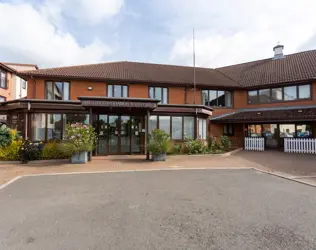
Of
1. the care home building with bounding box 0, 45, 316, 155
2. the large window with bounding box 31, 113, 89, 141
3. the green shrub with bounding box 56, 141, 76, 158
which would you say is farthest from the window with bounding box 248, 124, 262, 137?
the green shrub with bounding box 56, 141, 76, 158

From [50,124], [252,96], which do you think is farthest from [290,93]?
[50,124]

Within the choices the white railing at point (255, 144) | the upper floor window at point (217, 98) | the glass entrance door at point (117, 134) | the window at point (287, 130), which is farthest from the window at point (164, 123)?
the window at point (287, 130)

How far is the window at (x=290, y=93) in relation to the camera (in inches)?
637

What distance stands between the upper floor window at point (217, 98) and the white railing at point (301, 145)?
6.01 metres

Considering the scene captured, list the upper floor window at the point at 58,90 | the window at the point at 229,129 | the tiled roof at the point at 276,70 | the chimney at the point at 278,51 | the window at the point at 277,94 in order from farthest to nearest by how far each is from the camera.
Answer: the chimney at the point at 278,51 → the window at the point at 229,129 → the window at the point at 277,94 → the tiled roof at the point at 276,70 → the upper floor window at the point at 58,90

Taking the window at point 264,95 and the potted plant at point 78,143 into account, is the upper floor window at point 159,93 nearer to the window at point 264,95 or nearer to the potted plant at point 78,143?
the potted plant at point 78,143

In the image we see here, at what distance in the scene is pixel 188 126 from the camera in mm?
13906

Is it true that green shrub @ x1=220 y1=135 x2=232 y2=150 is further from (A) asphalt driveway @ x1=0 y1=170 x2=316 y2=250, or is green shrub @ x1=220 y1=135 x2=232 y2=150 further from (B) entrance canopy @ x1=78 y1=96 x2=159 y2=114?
(A) asphalt driveway @ x1=0 y1=170 x2=316 y2=250

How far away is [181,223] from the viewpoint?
3498mm

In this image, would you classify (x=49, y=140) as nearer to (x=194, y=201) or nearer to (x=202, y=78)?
(x=194, y=201)

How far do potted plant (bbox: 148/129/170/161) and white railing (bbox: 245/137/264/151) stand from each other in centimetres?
867

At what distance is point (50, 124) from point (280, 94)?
61.4 ft

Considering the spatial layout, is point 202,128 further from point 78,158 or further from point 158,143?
point 78,158

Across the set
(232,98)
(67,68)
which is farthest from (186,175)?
(67,68)
